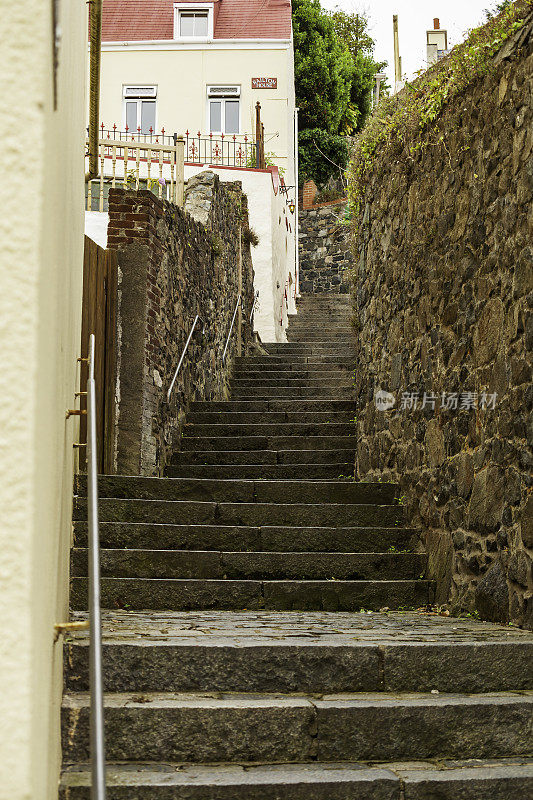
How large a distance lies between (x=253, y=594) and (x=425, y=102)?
9.87 ft

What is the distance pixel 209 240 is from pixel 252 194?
4842mm

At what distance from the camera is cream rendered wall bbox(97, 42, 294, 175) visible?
1889 centimetres

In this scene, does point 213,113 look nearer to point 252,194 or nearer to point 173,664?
point 252,194

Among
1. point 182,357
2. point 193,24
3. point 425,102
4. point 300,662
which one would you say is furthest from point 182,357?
point 193,24

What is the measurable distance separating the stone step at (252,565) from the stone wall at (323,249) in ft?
60.5

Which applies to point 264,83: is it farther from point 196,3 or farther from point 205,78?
point 196,3

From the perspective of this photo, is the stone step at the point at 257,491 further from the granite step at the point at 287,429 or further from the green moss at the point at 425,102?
the green moss at the point at 425,102

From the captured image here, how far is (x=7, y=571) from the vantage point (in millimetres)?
1159

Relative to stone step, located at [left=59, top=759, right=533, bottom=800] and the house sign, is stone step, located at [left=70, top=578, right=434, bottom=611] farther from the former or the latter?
the house sign

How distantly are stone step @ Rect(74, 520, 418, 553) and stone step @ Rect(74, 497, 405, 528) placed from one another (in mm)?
142

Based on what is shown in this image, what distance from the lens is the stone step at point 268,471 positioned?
6.67 m

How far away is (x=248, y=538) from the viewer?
5094 mm

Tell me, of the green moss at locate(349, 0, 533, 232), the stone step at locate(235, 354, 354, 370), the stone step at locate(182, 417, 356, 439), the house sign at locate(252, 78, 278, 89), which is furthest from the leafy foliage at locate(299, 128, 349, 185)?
the stone step at locate(182, 417, 356, 439)

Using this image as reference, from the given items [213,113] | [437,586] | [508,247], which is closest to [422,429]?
[437,586]
